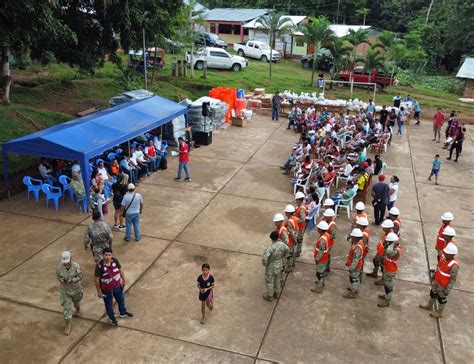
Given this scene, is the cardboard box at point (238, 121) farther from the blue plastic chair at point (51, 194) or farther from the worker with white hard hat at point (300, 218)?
the worker with white hard hat at point (300, 218)

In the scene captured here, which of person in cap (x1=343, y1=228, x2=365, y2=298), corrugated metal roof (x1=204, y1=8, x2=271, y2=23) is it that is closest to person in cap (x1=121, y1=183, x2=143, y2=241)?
person in cap (x1=343, y1=228, x2=365, y2=298)

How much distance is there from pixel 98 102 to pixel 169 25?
5.57 meters

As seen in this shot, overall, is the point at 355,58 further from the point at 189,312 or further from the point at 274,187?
the point at 189,312

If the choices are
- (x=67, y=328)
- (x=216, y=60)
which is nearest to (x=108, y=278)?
(x=67, y=328)

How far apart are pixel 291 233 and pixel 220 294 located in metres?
1.70

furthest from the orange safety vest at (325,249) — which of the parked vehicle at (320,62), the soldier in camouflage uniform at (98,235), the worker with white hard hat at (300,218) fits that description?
the parked vehicle at (320,62)

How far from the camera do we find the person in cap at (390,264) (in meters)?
7.72

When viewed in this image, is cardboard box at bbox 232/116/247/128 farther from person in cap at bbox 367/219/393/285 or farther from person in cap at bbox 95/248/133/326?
person in cap at bbox 95/248/133/326

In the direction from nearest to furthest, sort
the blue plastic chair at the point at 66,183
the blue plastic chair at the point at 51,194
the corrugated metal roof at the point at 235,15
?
the blue plastic chair at the point at 51,194 → the blue plastic chair at the point at 66,183 → the corrugated metal roof at the point at 235,15

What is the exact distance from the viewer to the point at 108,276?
6855 mm

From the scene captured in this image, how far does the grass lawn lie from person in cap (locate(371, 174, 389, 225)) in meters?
9.80

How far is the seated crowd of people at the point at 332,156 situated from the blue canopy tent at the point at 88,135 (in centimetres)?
484

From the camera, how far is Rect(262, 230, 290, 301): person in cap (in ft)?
25.2

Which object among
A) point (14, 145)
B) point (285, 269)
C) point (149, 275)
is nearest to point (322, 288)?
point (285, 269)
